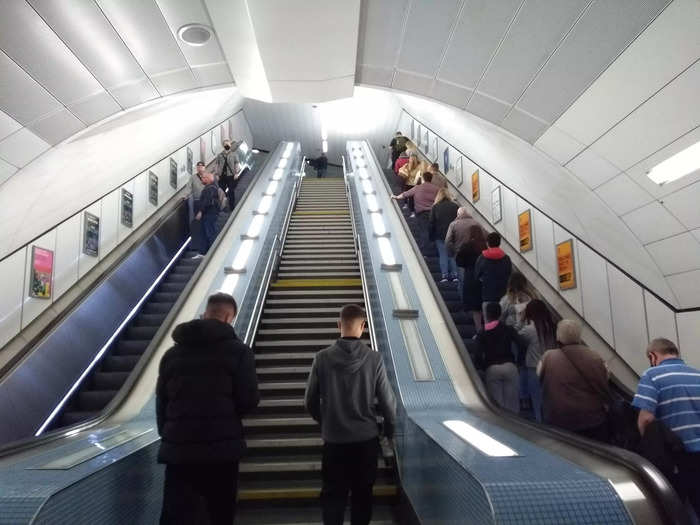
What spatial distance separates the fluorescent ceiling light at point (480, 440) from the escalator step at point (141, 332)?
13.9 feet

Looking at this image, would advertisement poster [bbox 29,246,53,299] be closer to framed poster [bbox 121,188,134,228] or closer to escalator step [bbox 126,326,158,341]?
escalator step [bbox 126,326,158,341]

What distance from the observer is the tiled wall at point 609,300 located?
176 inches

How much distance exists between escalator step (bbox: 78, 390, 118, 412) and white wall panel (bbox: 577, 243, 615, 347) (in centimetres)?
514

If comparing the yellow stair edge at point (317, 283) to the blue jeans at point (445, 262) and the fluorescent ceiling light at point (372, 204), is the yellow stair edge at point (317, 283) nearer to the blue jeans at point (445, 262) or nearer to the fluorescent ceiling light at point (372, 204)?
the blue jeans at point (445, 262)

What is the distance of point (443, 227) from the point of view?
23.4ft

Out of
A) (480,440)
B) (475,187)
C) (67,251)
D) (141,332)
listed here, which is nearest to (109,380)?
(141,332)

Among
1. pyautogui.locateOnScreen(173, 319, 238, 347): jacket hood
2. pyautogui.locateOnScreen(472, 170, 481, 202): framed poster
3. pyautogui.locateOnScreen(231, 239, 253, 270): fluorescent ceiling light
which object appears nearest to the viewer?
pyautogui.locateOnScreen(173, 319, 238, 347): jacket hood

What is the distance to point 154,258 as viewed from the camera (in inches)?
296

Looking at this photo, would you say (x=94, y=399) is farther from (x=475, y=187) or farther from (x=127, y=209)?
(x=475, y=187)

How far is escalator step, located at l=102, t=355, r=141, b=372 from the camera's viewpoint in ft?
16.9

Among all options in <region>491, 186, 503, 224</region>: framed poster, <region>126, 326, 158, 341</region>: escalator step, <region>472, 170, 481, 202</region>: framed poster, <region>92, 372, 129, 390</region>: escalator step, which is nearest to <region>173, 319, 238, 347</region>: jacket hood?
<region>92, 372, 129, 390</region>: escalator step

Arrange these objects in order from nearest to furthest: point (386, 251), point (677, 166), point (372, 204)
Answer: point (677, 166), point (386, 251), point (372, 204)

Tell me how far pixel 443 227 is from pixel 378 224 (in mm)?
982

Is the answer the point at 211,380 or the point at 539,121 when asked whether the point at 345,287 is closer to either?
the point at 539,121
